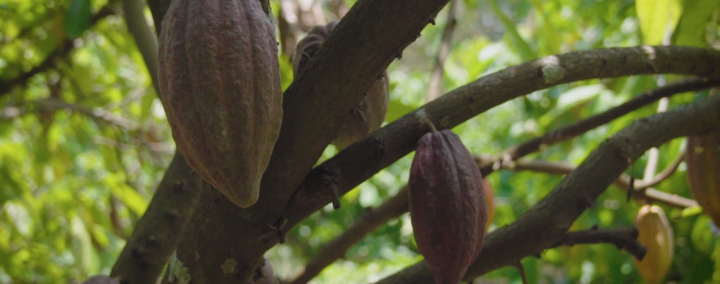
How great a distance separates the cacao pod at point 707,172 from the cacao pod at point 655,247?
0.49 ft

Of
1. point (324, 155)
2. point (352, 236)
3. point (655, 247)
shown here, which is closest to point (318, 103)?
point (352, 236)

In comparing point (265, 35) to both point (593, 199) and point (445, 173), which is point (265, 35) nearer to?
point (445, 173)

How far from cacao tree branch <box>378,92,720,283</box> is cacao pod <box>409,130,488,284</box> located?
7.4 inches

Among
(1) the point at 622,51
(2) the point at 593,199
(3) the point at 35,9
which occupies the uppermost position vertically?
(3) the point at 35,9

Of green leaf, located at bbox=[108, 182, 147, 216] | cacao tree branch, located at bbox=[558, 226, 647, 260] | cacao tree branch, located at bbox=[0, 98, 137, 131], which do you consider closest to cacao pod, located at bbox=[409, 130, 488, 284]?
cacao tree branch, located at bbox=[558, 226, 647, 260]

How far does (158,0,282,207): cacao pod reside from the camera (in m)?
0.62

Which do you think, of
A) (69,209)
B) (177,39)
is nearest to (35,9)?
(69,209)

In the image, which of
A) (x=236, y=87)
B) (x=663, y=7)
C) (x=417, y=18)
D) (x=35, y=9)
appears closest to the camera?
(x=236, y=87)

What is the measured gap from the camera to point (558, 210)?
103cm

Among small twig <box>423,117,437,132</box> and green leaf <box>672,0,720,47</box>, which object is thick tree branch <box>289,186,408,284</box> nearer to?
small twig <box>423,117,437,132</box>

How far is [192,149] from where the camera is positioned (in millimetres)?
630

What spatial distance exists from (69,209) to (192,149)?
2.12 metres

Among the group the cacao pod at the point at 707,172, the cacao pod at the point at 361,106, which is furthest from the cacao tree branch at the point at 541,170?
the cacao pod at the point at 361,106

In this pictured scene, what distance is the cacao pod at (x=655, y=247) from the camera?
1387 millimetres
